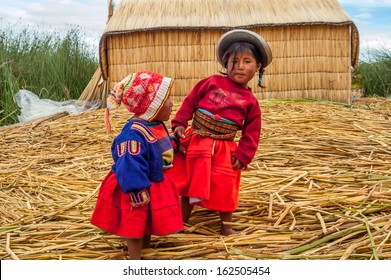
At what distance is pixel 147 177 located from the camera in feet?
6.53

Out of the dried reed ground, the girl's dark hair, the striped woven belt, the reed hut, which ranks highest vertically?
the reed hut

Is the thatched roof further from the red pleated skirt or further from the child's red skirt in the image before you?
the child's red skirt

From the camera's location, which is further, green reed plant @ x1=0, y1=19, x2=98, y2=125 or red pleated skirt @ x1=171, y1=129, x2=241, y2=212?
green reed plant @ x1=0, y1=19, x2=98, y2=125

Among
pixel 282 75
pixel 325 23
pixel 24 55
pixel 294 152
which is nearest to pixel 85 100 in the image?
pixel 24 55

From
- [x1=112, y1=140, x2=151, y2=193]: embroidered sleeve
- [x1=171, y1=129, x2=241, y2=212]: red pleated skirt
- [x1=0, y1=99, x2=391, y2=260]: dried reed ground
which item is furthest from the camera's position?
[x1=171, y1=129, x2=241, y2=212]: red pleated skirt

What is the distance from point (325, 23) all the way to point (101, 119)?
130 inches

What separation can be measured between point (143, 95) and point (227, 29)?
497 cm

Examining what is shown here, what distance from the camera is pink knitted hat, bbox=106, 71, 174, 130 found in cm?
206

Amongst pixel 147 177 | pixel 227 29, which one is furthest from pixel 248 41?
pixel 227 29

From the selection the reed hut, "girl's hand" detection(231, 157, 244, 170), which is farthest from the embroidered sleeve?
the reed hut

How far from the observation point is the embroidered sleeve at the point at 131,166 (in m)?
1.93

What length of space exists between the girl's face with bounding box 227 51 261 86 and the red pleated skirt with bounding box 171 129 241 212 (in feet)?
1.00

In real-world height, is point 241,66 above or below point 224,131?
above

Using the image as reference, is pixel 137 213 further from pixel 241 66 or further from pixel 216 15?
pixel 216 15
